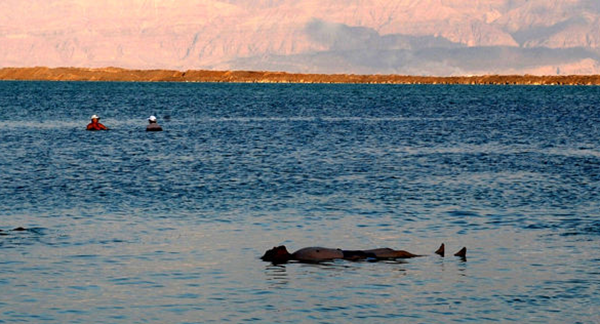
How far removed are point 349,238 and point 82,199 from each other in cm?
1328

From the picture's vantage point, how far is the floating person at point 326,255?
86.8 feet

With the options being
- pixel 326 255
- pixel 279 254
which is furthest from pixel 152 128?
pixel 279 254

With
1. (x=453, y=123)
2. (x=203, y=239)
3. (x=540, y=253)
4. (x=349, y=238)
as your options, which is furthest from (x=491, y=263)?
(x=453, y=123)

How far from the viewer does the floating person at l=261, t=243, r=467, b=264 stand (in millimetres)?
26469

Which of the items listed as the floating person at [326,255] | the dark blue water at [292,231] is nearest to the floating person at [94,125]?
the dark blue water at [292,231]

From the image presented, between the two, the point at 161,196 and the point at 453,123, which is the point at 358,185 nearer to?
the point at 161,196

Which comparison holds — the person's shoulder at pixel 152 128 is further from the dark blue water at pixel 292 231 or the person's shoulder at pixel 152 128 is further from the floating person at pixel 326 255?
the floating person at pixel 326 255

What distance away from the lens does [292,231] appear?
31.7m

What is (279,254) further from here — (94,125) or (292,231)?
(94,125)

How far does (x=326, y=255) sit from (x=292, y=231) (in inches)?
196

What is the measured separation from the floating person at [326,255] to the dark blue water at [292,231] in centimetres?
43

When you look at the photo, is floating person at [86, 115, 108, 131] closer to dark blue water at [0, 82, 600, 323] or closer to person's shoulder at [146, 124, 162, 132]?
person's shoulder at [146, 124, 162, 132]

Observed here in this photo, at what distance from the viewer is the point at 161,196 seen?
39938 millimetres

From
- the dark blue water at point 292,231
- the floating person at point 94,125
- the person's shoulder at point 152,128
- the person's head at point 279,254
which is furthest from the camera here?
the person's shoulder at point 152,128
